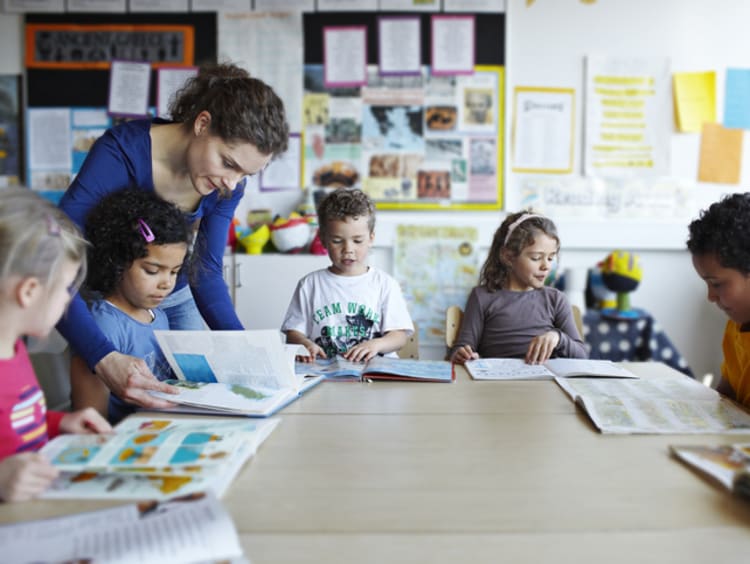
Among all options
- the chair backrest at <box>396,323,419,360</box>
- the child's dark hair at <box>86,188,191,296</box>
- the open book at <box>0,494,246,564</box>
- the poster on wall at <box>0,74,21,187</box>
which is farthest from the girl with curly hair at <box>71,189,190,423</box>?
the poster on wall at <box>0,74,21,187</box>

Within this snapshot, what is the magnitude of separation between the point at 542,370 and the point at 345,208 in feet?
2.50

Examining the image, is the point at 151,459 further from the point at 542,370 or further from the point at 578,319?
the point at 578,319

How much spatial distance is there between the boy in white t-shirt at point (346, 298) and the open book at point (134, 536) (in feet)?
3.82

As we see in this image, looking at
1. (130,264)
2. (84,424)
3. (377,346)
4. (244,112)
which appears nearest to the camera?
(84,424)

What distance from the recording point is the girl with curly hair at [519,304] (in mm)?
1993

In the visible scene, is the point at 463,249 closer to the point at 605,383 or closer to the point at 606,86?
the point at 606,86

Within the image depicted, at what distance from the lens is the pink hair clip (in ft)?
4.51

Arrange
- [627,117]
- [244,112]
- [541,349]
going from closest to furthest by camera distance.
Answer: [244,112], [541,349], [627,117]

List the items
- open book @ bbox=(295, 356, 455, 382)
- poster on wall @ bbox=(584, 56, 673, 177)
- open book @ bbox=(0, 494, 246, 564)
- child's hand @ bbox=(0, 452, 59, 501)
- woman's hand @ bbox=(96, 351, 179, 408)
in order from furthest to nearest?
poster on wall @ bbox=(584, 56, 673, 177)
open book @ bbox=(295, 356, 455, 382)
woman's hand @ bbox=(96, 351, 179, 408)
child's hand @ bbox=(0, 452, 59, 501)
open book @ bbox=(0, 494, 246, 564)

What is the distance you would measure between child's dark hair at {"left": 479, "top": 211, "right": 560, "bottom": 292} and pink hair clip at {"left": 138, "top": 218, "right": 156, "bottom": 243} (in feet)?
3.71

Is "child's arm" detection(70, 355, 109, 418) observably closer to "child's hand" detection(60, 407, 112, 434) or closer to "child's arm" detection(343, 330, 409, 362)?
"child's hand" detection(60, 407, 112, 434)

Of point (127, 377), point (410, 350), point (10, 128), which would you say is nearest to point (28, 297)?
point (127, 377)

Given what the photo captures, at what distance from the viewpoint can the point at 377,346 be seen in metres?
1.75

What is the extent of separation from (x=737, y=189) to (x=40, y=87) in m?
3.37
